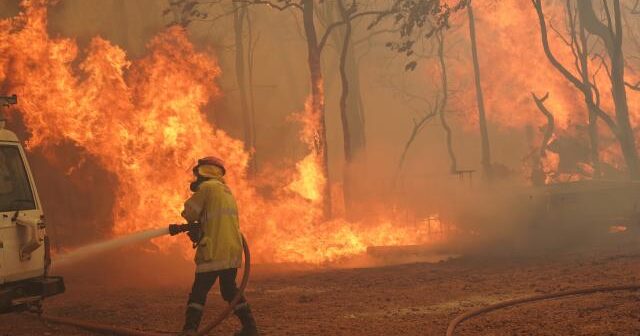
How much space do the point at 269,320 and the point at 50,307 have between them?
11.3 feet

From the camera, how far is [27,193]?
284 inches

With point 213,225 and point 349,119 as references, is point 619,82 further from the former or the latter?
point 213,225

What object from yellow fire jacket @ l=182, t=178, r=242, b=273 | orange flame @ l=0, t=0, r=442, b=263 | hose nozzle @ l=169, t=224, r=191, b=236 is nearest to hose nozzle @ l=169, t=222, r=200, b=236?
hose nozzle @ l=169, t=224, r=191, b=236

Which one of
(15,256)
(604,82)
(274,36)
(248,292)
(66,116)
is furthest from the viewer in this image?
(274,36)

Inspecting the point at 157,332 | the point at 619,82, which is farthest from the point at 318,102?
the point at 157,332

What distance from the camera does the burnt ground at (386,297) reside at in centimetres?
778

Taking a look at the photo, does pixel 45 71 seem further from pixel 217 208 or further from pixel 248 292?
pixel 217 208

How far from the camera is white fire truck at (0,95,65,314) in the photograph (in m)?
6.73

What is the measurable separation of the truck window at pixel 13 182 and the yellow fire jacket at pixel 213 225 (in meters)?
1.70

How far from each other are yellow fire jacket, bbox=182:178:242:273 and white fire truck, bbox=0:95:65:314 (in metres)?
1.58

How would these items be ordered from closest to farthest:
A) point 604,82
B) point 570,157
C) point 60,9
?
point 60,9 → point 570,157 → point 604,82

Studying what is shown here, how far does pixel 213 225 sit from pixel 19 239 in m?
1.94

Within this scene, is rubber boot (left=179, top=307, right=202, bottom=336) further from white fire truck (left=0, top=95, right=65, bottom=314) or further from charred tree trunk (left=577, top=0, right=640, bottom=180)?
charred tree trunk (left=577, top=0, right=640, bottom=180)

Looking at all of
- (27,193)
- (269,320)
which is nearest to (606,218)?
(269,320)
